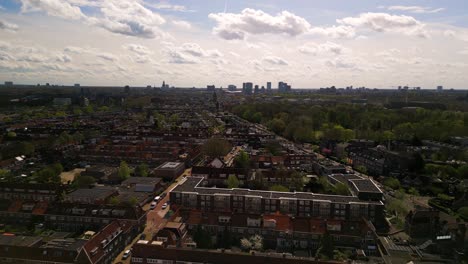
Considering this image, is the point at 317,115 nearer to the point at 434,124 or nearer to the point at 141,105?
the point at 434,124

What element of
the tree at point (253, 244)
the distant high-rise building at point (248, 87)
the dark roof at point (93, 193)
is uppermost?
the distant high-rise building at point (248, 87)

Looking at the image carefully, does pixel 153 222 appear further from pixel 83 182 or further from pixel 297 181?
pixel 297 181

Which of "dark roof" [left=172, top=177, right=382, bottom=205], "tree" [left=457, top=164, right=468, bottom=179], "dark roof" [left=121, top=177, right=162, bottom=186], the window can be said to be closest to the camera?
the window

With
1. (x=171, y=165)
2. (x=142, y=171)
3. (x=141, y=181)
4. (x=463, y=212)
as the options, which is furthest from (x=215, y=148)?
(x=463, y=212)

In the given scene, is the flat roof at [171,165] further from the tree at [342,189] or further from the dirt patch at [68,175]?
the tree at [342,189]

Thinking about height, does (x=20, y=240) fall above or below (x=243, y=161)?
below

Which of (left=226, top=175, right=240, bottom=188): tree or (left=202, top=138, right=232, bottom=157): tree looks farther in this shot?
(left=202, top=138, right=232, bottom=157): tree

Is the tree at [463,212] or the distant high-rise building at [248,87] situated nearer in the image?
the tree at [463,212]

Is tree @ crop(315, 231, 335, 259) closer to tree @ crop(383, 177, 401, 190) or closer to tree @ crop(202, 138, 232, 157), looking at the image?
tree @ crop(383, 177, 401, 190)

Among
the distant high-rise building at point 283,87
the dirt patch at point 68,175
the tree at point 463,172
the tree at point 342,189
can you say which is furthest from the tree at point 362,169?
the distant high-rise building at point 283,87

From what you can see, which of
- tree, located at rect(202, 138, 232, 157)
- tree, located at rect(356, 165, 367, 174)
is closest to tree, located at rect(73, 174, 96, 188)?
tree, located at rect(202, 138, 232, 157)

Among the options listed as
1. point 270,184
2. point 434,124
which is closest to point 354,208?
point 270,184
